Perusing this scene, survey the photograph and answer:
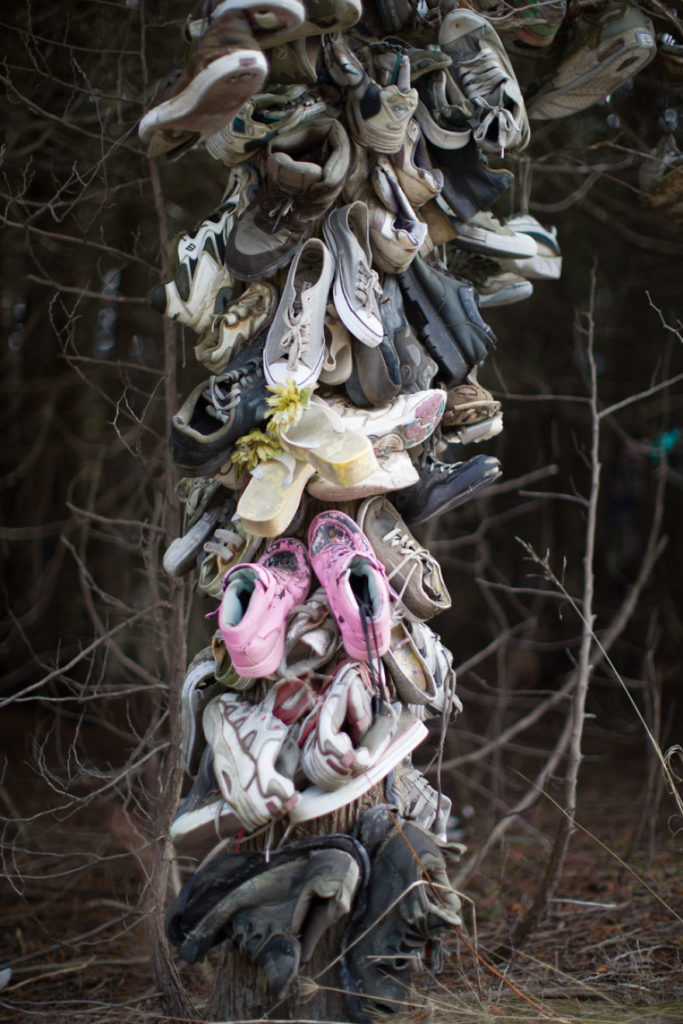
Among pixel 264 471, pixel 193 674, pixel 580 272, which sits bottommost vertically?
pixel 580 272

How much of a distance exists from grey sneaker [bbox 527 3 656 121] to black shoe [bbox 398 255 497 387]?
0.79m

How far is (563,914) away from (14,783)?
9.50ft

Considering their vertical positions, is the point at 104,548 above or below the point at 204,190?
below

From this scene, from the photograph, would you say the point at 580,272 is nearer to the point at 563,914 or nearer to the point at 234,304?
the point at 563,914

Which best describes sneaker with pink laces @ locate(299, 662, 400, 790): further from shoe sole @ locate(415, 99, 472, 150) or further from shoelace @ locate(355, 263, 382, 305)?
shoe sole @ locate(415, 99, 472, 150)

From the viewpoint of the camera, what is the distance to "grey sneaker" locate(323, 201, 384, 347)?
90.9 inches

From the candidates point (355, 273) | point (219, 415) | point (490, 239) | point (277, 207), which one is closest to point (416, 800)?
point (219, 415)

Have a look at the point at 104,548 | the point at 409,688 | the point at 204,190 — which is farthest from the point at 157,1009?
the point at 104,548

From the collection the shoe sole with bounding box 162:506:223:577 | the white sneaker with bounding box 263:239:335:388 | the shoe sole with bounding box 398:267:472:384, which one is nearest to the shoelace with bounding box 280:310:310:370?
the white sneaker with bounding box 263:239:335:388

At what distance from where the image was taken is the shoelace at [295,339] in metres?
2.26

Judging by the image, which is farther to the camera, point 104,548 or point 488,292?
point 104,548

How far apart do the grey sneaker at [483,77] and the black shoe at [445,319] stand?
33 cm

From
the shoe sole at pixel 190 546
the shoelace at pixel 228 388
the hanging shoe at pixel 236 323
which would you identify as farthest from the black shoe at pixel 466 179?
the shoe sole at pixel 190 546

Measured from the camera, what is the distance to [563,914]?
12.0ft
